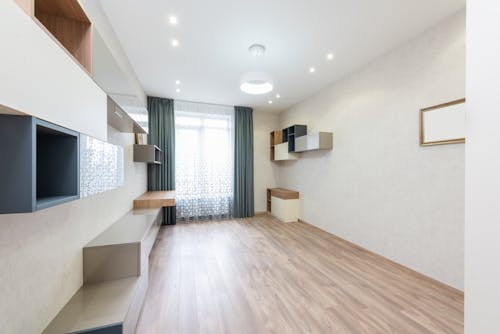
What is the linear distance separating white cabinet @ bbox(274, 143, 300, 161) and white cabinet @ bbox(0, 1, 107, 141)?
13.6 ft

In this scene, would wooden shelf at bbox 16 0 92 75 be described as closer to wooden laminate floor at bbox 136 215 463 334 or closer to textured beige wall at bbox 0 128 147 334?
textured beige wall at bbox 0 128 147 334

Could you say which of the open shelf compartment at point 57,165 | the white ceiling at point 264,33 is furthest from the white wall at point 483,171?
the white ceiling at point 264,33

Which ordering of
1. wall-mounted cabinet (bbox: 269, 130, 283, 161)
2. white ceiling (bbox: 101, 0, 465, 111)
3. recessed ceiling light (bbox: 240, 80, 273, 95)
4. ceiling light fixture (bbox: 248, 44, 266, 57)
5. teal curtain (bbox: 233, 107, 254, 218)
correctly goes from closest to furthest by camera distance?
white ceiling (bbox: 101, 0, 465, 111) < ceiling light fixture (bbox: 248, 44, 266, 57) < recessed ceiling light (bbox: 240, 80, 273, 95) < teal curtain (bbox: 233, 107, 254, 218) < wall-mounted cabinet (bbox: 269, 130, 283, 161)

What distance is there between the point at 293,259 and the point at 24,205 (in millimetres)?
2848

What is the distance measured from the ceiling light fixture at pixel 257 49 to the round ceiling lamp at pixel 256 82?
287 mm

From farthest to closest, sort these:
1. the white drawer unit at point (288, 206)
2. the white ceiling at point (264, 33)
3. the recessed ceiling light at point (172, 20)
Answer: the white drawer unit at point (288, 206) < the recessed ceiling light at point (172, 20) < the white ceiling at point (264, 33)

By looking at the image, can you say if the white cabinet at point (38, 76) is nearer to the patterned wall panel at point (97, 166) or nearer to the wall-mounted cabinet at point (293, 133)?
the patterned wall panel at point (97, 166)

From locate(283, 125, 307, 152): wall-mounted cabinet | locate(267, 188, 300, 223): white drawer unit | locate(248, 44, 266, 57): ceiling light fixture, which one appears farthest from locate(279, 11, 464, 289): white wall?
locate(248, 44, 266, 57): ceiling light fixture

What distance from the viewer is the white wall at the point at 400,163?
6.89 ft

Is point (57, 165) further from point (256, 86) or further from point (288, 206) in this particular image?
point (288, 206)

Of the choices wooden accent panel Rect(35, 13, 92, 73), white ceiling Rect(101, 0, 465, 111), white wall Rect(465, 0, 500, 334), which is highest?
white ceiling Rect(101, 0, 465, 111)

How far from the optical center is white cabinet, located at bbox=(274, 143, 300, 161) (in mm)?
4781

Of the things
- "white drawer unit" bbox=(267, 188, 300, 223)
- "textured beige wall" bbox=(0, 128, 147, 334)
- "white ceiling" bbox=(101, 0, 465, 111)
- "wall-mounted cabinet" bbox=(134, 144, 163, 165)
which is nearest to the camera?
"textured beige wall" bbox=(0, 128, 147, 334)

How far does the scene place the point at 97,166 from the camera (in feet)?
4.44
